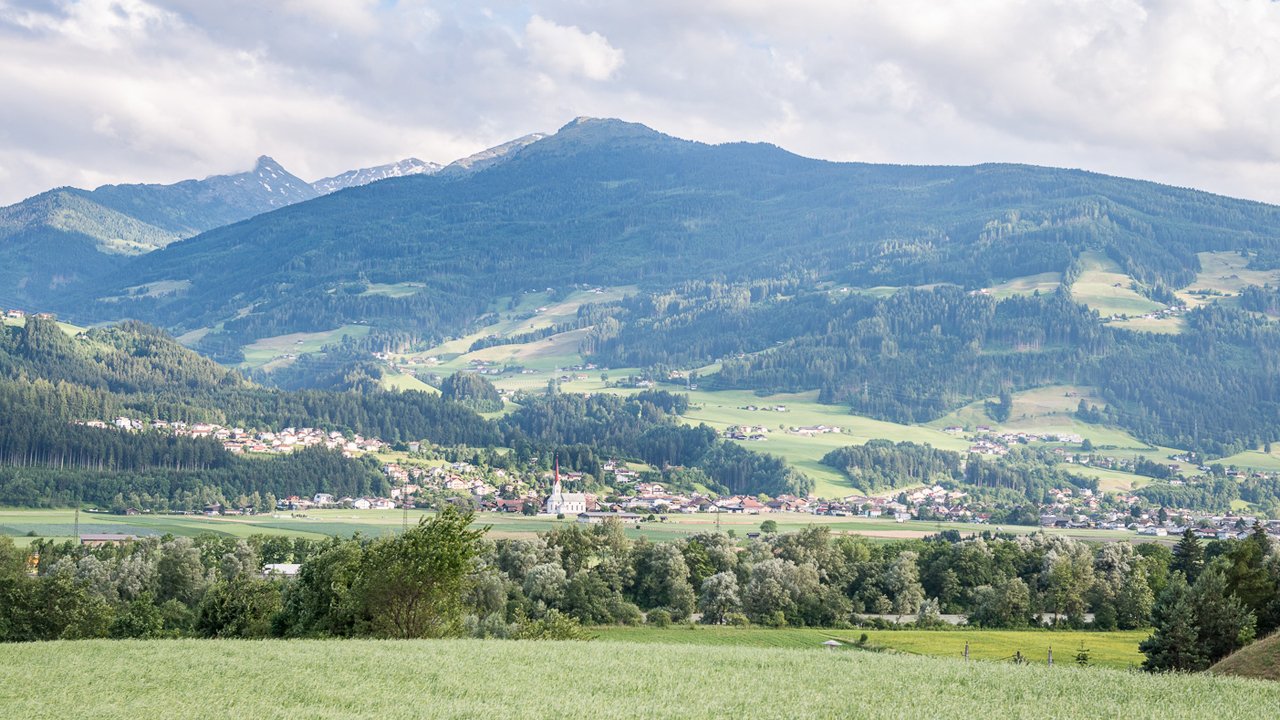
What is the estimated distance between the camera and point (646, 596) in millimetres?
91625

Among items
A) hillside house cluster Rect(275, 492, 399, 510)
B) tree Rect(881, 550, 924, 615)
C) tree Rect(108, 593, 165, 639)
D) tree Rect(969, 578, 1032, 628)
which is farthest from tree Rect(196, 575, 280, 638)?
hillside house cluster Rect(275, 492, 399, 510)

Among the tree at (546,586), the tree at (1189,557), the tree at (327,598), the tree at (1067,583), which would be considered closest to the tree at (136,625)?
the tree at (327,598)

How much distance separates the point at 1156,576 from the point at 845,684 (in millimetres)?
68242

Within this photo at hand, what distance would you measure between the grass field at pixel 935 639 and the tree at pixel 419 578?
49.8 feet

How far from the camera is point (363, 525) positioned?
13875cm

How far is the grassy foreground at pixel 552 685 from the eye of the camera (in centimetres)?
3002

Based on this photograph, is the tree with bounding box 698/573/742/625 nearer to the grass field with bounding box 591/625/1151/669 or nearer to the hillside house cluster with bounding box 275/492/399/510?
the grass field with bounding box 591/625/1151/669

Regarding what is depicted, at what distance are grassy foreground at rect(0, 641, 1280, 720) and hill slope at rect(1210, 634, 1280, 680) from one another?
4656 millimetres

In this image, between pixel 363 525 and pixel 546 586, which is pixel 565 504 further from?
pixel 546 586

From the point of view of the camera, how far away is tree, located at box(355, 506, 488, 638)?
51156 mm

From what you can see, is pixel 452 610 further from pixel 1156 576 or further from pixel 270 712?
pixel 1156 576

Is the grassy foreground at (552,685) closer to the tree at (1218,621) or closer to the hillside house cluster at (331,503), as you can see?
the tree at (1218,621)

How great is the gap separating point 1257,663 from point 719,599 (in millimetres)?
50206

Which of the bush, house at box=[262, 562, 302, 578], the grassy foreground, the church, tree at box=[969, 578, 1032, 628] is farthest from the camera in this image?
the church
